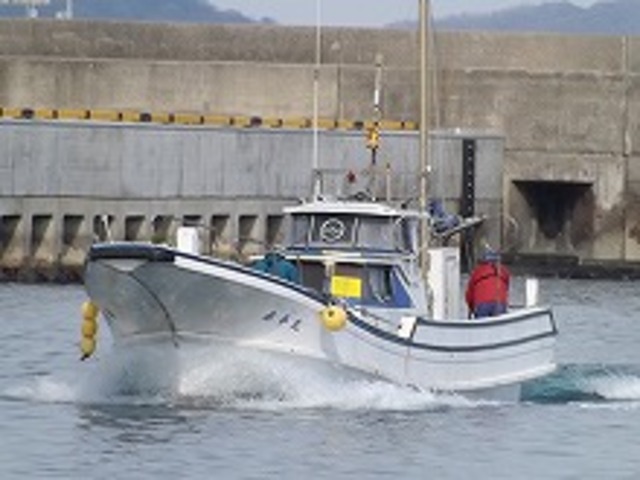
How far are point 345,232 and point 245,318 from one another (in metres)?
2.55

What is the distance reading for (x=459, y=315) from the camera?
3953cm

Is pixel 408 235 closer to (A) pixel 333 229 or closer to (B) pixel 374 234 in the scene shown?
(B) pixel 374 234

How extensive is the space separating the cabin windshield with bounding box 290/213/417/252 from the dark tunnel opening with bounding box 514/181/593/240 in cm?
4552

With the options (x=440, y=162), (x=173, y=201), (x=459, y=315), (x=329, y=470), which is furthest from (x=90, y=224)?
(x=329, y=470)

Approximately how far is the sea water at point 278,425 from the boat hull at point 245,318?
0.24m

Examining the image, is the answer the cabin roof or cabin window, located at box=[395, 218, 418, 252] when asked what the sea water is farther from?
the cabin roof

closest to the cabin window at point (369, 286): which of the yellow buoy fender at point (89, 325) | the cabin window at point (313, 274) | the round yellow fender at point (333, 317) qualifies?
the cabin window at point (313, 274)

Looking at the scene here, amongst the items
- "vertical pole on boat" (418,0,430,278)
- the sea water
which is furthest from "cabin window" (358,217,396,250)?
the sea water

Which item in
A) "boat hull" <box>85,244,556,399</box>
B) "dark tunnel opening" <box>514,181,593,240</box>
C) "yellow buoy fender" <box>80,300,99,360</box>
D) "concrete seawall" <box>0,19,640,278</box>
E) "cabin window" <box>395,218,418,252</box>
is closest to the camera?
Answer: "boat hull" <box>85,244,556,399</box>

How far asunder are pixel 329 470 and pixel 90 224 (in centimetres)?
3394

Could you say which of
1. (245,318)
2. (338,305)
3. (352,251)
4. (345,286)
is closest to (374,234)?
(352,251)

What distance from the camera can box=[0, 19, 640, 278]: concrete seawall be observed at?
82.9 meters

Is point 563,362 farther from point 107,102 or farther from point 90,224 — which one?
point 107,102

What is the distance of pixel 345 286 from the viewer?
36.8 metres
